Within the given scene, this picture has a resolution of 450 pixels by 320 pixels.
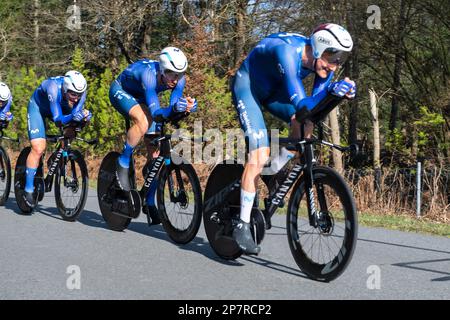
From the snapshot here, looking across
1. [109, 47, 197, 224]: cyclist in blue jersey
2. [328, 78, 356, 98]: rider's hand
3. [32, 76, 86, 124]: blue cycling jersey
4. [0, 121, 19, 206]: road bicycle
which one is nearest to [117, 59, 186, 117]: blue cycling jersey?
[109, 47, 197, 224]: cyclist in blue jersey

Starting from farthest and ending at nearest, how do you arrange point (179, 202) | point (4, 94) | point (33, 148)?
point (4, 94) < point (33, 148) < point (179, 202)

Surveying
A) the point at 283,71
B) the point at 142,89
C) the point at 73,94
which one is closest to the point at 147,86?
the point at 142,89

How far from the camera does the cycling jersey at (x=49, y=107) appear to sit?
27.7 feet

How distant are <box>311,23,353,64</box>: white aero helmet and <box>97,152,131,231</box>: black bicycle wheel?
3286 mm

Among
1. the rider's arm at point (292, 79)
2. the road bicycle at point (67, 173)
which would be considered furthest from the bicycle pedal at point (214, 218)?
the road bicycle at point (67, 173)

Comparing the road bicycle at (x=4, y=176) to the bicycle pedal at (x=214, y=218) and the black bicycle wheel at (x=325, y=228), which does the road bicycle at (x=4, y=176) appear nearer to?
the bicycle pedal at (x=214, y=218)

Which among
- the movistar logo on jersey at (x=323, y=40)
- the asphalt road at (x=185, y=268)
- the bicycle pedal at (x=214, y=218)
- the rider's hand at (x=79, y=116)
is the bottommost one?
the asphalt road at (x=185, y=268)

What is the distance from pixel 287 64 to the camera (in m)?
5.23

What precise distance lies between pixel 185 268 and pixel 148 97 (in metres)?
2.02

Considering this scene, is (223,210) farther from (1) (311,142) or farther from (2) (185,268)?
(1) (311,142)

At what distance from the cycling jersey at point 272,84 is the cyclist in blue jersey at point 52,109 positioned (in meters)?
2.94

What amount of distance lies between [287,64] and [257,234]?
140cm

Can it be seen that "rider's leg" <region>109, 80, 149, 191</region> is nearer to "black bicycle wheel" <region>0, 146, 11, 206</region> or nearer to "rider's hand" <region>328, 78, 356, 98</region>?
"black bicycle wheel" <region>0, 146, 11, 206</region>

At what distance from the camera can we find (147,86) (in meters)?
6.97
